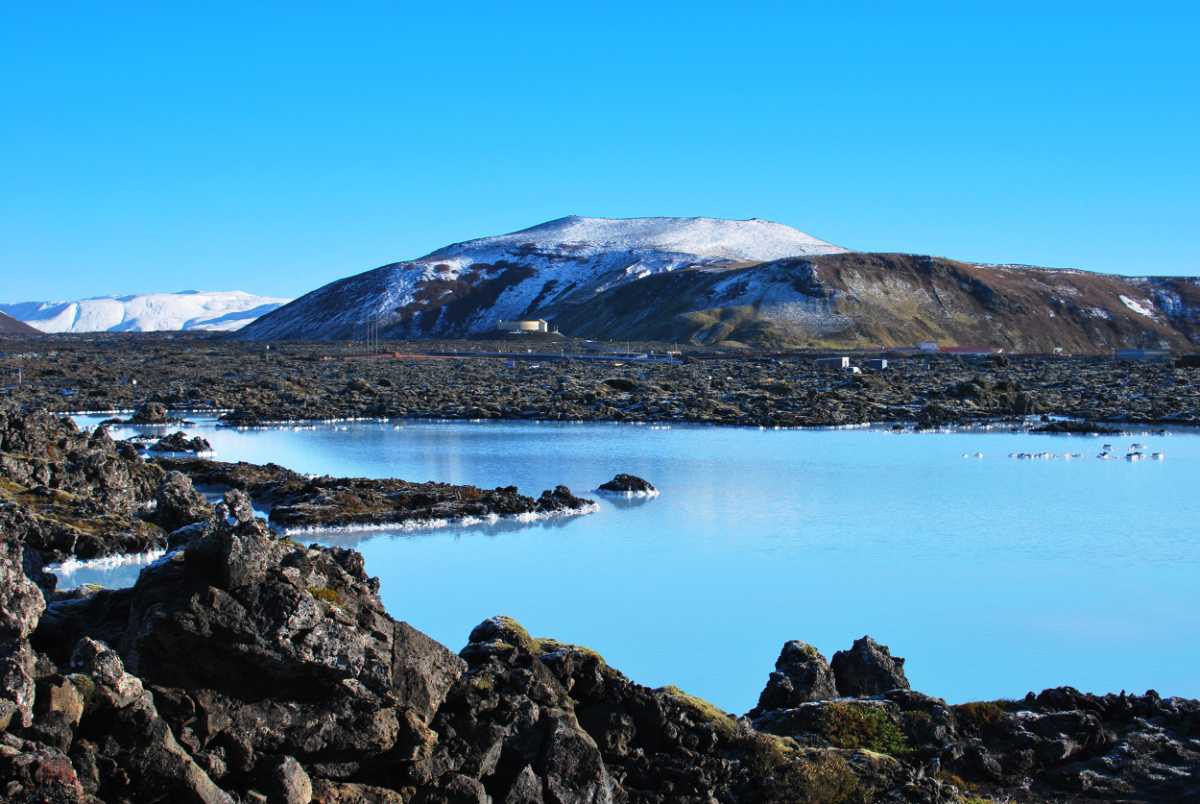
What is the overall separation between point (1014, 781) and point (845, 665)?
2004mm

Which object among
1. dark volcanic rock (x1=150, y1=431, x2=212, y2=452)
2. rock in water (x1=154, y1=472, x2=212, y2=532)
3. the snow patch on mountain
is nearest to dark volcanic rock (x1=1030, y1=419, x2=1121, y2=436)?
dark volcanic rock (x1=150, y1=431, x2=212, y2=452)

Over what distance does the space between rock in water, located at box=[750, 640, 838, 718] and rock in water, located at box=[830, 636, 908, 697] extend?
17 centimetres

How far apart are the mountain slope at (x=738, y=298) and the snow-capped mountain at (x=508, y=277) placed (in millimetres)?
287

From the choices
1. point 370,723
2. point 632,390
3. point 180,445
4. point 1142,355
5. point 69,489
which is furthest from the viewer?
point 1142,355

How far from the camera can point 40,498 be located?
1658cm

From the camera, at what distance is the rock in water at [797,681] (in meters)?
9.12

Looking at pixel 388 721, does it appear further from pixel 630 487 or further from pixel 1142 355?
pixel 1142 355

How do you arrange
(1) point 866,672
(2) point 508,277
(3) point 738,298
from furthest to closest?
1. (2) point 508,277
2. (3) point 738,298
3. (1) point 866,672

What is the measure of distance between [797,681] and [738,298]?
122098 millimetres

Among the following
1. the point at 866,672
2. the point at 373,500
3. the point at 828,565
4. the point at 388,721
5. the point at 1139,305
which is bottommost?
the point at 828,565

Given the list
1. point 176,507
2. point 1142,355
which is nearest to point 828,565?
point 176,507

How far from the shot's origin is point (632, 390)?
5031 centimetres

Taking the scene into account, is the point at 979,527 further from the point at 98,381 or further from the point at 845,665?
the point at 98,381

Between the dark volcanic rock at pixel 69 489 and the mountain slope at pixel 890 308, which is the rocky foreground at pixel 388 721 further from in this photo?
the mountain slope at pixel 890 308
